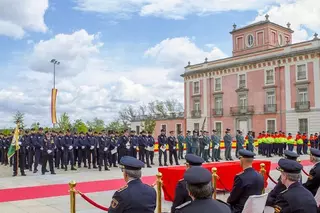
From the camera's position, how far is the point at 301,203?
397 centimetres

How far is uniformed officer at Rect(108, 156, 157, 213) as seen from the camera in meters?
3.71

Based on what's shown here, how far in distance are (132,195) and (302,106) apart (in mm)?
34518

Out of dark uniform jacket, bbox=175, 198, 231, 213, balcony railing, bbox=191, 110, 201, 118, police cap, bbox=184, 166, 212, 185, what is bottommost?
dark uniform jacket, bbox=175, 198, 231, 213

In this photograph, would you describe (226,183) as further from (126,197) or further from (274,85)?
(274,85)

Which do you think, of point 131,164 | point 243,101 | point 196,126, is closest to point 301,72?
point 243,101

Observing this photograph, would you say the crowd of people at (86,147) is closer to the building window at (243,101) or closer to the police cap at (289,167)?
the police cap at (289,167)

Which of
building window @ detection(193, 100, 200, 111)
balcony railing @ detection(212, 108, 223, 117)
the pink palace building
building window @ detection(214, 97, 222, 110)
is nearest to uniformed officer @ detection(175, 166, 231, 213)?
the pink palace building

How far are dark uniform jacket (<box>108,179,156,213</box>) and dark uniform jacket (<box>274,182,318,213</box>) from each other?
1456 millimetres

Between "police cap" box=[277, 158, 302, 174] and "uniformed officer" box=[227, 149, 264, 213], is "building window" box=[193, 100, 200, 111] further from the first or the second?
"police cap" box=[277, 158, 302, 174]

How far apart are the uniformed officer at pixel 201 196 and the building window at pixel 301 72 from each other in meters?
35.0

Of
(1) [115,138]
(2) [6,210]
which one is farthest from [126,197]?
(1) [115,138]

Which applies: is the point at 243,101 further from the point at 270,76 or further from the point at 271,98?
the point at 270,76

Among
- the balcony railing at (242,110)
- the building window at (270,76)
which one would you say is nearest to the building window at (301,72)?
the building window at (270,76)

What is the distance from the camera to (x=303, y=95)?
1400 inches
